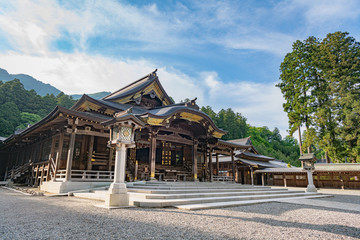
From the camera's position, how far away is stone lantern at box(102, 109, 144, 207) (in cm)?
628

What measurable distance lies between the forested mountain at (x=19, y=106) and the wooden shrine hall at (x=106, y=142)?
1749 cm

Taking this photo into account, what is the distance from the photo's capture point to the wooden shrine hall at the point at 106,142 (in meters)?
11.2

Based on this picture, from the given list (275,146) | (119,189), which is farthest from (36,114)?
(275,146)

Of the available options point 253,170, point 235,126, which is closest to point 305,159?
point 253,170

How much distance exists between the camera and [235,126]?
1889 inches

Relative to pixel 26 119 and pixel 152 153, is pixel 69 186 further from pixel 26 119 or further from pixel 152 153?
pixel 26 119

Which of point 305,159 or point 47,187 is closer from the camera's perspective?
point 47,187

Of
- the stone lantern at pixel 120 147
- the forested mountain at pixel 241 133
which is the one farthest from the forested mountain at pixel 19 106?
the stone lantern at pixel 120 147

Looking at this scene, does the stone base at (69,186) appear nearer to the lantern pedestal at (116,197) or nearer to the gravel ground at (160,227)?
the lantern pedestal at (116,197)

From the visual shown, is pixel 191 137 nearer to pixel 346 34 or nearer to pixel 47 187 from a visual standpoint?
pixel 47 187

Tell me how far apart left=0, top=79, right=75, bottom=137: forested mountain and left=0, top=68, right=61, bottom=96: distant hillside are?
322 ft

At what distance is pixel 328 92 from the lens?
24.6 metres

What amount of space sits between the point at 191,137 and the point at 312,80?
64.9ft

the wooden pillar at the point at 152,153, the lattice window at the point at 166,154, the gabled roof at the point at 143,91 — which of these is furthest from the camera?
the lattice window at the point at 166,154
